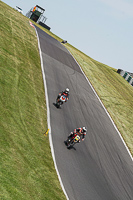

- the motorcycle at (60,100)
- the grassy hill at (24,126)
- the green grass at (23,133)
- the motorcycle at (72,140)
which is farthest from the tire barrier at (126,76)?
the motorcycle at (72,140)

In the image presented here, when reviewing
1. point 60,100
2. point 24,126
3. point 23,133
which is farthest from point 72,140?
point 60,100

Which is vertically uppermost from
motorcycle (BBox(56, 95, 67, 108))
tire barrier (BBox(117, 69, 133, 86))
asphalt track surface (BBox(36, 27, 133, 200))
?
tire barrier (BBox(117, 69, 133, 86))

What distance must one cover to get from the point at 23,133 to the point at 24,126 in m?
0.80

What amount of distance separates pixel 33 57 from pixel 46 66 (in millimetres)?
1616

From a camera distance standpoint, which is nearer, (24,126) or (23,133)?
(23,133)

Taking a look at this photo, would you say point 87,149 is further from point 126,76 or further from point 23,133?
point 126,76

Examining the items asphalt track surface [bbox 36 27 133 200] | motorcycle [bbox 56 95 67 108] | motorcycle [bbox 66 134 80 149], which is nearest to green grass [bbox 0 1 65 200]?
asphalt track surface [bbox 36 27 133 200]

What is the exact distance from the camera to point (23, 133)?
47.9ft

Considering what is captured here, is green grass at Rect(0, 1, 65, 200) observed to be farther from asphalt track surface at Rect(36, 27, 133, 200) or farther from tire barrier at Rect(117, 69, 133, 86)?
tire barrier at Rect(117, 69, 133, 86)

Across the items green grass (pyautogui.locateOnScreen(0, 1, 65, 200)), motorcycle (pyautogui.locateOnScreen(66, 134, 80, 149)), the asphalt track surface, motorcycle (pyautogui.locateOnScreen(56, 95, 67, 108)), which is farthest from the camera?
motorcycle (pyautogui.locateOnScreen(56, 95, 67, 108))

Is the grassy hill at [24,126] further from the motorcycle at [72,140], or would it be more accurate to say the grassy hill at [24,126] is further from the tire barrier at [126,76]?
the tire barrier at [126,76]

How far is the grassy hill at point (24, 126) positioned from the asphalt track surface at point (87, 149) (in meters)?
1.07

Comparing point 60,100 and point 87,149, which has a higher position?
point 60,100

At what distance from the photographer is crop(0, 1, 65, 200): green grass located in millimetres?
11016
